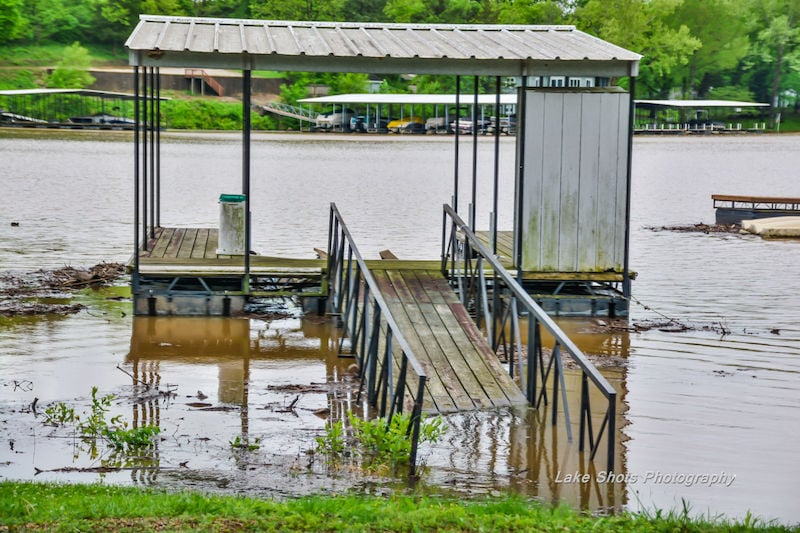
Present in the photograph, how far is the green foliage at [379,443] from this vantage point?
873 cm

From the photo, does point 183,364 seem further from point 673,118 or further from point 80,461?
point 673,118

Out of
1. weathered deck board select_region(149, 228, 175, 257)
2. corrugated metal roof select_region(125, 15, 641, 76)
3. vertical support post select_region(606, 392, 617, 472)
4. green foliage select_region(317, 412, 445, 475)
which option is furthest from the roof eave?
vertical support post select_region(606, 392, 617, 472)

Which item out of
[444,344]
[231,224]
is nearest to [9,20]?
[231,224]

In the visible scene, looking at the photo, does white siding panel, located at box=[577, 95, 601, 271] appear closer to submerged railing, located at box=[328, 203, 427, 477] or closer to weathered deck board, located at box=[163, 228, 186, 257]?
submerged railing, located at box=[328, 203, 427, 477]

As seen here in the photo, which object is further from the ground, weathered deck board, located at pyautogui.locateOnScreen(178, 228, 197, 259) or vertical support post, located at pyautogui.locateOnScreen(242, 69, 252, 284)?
vertical support post, located at pyautogui.locateOnScreen(242, 69, 252, 284)

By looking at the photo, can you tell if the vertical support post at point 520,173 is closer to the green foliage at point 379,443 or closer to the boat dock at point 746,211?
the green foliage at point 379,443

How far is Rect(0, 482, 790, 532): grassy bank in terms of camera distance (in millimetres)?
6543

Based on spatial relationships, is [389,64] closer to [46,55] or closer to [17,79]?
[17,79]

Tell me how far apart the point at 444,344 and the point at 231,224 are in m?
4.56

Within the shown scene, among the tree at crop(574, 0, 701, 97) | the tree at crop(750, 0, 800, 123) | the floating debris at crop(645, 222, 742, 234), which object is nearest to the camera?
the floating debris at crop(645, 222, 742, 234)

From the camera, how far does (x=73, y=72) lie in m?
95.4

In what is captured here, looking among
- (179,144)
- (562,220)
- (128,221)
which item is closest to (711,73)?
(179,144)

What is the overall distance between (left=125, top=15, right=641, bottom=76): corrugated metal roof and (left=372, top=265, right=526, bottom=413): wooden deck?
2.60 meters

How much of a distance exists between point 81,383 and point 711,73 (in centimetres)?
11467
